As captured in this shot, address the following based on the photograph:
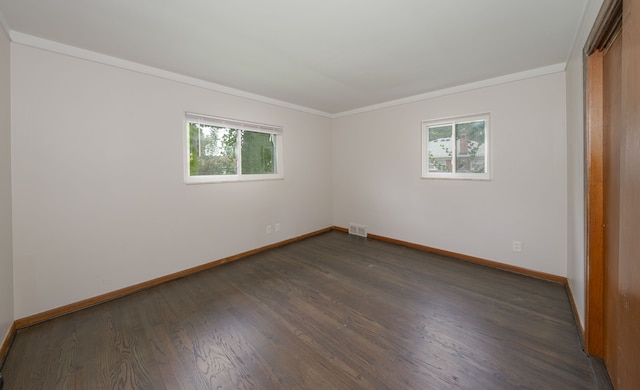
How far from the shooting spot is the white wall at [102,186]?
204 cm

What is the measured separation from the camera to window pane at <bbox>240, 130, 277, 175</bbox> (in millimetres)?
3629

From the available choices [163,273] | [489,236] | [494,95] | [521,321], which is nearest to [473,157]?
[494,95]

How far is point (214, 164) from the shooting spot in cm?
328

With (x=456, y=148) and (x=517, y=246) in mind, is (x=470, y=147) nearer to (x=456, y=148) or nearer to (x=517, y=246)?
(x=456, y=148)

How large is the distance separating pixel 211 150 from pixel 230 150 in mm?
273

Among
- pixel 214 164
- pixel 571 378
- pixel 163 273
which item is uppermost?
pixel 214 164

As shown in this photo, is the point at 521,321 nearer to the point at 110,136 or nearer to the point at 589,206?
the point at 589,206

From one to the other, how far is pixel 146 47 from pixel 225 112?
1.13 meters

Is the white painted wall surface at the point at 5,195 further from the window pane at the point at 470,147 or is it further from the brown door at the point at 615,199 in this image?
the window pane at the point at 470,147

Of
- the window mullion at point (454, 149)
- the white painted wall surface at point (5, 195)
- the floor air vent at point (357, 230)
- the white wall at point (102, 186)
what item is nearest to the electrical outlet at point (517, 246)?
the window mullion at point (454, 149)

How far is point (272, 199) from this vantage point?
3.94 metres

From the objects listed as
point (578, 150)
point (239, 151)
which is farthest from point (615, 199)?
point (239, 151)

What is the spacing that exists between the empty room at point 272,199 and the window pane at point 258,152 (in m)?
0.04

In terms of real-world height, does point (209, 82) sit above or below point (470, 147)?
above
